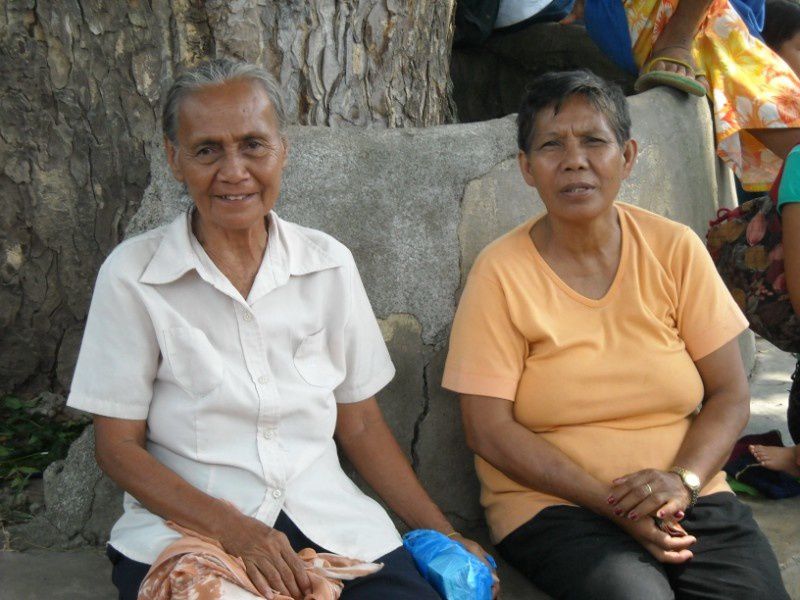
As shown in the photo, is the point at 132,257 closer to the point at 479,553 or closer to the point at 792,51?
the point at 479,553

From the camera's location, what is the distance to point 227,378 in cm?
241

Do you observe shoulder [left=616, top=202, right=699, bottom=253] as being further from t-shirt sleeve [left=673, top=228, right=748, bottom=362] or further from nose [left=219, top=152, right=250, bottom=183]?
nose [left=219, top=152, right=250, bottom=183]

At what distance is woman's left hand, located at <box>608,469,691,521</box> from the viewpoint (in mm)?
2520

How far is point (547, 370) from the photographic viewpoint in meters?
2.69

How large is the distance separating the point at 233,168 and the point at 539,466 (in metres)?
1.01

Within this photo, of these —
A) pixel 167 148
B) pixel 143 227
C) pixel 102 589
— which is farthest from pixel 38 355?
pixel 167 148

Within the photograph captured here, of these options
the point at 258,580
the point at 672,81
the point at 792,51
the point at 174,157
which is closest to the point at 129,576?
the point at 258,580

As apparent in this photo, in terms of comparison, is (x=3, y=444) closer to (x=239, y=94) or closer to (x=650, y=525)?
(x=239, y=94)

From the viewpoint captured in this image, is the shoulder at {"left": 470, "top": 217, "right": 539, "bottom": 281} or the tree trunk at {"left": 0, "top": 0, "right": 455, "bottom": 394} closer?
the shoulder at {"left": 470, "top": 217, "right": 539, "bottom": 281}

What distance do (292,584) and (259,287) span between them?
0.67 meters

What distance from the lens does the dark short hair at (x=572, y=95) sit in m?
2.72

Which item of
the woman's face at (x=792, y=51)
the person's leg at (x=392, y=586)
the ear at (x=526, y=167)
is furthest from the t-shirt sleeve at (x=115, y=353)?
the woman's face at (x=792, y=51)

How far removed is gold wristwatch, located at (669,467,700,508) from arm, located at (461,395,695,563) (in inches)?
3.7

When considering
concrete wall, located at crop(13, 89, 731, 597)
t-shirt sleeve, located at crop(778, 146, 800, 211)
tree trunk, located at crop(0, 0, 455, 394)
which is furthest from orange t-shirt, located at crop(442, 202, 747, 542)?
tree trunk, located at crop(0, 0, 455, 394)
